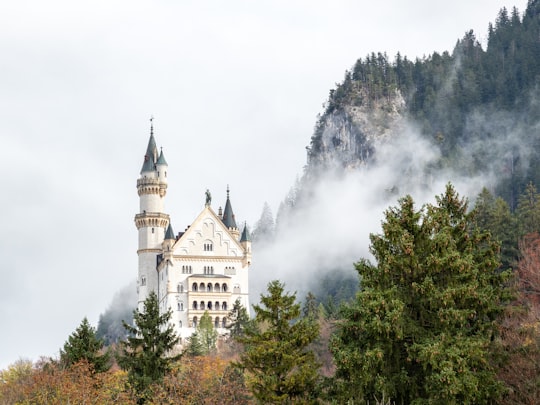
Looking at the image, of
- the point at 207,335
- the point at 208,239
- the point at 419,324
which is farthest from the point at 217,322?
the point at 419,324

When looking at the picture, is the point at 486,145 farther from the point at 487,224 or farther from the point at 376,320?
the point at 376,320

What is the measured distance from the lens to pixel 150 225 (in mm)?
118438

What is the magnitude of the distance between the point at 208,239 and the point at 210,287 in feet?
19.2

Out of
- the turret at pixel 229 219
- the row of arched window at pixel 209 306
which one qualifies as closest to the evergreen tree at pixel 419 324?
the row of arched window at pixel 209 306

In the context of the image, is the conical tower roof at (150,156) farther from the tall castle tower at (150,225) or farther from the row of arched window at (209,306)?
the row of arched window at (209,306)

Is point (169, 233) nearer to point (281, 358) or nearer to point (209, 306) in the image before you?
point (209, 306)

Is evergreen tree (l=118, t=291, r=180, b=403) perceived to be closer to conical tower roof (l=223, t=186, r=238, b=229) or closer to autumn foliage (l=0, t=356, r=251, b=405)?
autumn foliage (l=0, t=356, r=251, b=405)

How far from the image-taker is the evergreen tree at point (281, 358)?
39.1 meters

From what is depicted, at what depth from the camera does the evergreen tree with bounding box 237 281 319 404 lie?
39.1m

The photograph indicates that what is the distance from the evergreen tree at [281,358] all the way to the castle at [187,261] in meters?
71.3

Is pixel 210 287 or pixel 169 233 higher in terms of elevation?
pixel 169 233

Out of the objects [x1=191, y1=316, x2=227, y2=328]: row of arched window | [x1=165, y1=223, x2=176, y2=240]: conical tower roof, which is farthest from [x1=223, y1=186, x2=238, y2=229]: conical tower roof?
[x1=191, y1=316, x2=227, y2=328]: row of arched window

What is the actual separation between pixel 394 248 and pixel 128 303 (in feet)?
502

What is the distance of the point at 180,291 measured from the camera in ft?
375
